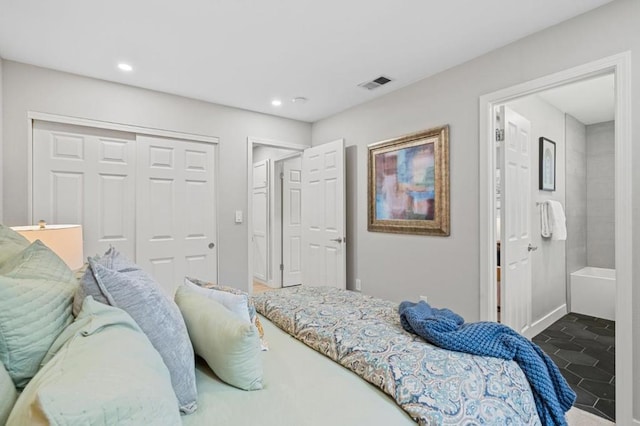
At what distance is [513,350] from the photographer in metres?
1.29

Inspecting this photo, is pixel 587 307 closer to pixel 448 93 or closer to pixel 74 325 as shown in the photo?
pixel 448 93

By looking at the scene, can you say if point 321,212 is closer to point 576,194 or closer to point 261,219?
point 261,219

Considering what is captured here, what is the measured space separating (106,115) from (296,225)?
321 cm

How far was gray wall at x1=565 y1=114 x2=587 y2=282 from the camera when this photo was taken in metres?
4.11

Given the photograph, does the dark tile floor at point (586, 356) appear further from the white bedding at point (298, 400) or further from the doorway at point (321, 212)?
the doorway at point (321, 212)

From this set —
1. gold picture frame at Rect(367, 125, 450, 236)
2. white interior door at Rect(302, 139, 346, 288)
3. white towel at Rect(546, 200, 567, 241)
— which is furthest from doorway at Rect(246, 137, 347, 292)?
white towel at Rect(546, 200, 567, 241)

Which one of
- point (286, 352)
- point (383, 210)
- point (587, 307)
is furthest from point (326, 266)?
point (587, 307)

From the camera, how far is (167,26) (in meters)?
2.19

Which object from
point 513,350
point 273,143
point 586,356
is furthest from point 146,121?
point 586,356

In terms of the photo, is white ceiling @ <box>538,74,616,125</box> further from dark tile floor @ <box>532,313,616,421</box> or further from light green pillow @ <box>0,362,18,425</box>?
light green pillow @ <box>0,362,18,425</box>

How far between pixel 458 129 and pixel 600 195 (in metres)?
3.09

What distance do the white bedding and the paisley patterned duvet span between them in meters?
0.05

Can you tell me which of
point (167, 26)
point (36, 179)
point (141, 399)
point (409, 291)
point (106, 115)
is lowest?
point (409, 291)

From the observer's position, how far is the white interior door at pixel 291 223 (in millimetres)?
5480
